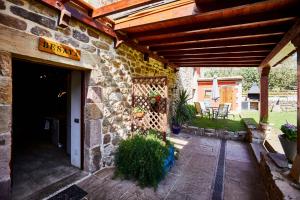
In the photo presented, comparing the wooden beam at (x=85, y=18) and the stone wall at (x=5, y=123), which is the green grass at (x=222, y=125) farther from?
the stone wall at (x=5, y=123)

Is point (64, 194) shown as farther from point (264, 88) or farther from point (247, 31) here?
point (264, 88)

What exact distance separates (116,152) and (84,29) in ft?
7.21

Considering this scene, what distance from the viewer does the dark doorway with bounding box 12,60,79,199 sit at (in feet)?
9.41

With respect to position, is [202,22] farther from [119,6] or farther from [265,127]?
[265,127]

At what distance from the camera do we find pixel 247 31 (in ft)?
9.45


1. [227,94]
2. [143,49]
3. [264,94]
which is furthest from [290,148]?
[227,94]

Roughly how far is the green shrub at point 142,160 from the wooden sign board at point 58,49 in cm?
171

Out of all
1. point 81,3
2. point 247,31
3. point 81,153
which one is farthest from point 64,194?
point 247,31

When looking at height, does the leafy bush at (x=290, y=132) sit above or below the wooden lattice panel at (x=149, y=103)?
below

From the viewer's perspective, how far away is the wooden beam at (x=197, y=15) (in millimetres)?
2129

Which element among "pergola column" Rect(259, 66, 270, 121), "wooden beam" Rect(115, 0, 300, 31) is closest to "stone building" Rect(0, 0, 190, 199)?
"wooden beam" Rect(115, 0, 300, 31)

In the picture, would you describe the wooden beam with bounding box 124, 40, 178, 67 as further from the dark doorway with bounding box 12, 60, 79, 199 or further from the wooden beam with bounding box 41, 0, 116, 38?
the dark doorway with bounding box 12, 60, 79, 199

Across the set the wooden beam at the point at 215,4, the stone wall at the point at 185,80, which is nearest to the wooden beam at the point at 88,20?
the wooden beam at the point at 215,4

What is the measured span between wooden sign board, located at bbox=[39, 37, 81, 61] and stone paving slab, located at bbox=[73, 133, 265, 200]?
195 centimetres
